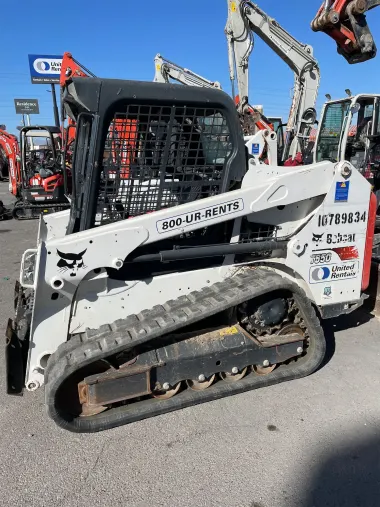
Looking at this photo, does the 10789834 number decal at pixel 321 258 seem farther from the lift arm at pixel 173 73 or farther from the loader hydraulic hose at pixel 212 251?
the lift arm at pixel 173 73

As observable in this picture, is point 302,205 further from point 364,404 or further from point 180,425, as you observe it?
point 180,425

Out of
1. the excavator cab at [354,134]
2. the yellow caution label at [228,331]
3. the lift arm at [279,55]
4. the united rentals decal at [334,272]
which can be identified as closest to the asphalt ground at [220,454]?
the yellow caution label at [228,331]

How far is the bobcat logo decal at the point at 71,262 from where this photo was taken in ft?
8.53

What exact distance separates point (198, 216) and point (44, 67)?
24207 millimetres

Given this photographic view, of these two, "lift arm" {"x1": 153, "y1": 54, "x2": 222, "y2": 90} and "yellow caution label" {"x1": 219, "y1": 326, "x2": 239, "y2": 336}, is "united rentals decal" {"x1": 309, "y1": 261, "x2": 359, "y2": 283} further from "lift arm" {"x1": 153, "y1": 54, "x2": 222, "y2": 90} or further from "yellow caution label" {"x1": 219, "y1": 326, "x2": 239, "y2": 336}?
"lift arm" {"x1": 153, "y1": 54, "x2": 222, "y2": 90}

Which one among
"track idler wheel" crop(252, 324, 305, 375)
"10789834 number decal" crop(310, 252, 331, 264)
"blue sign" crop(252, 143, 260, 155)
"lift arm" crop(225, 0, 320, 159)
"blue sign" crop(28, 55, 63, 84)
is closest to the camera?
"track idler wheel" crop(252, 324, 305, 375)

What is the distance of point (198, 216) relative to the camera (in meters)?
2.82

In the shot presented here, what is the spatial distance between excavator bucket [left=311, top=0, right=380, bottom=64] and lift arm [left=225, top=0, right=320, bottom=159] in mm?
4226

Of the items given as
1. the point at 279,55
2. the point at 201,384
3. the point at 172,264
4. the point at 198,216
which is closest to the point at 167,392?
the point at 201,384

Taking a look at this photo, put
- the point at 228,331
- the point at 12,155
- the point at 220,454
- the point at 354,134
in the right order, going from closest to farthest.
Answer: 1. the point at 220,454
2. the point at 228,331
3. the point at 354,134
4. the point at 12,155

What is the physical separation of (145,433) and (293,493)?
1.01 meters

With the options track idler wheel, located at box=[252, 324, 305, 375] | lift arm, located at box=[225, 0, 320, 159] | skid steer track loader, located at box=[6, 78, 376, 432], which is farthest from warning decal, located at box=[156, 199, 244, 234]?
lift arm, located at box=[225, 0, 320, 159]

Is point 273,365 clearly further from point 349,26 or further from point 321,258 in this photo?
point 349,26

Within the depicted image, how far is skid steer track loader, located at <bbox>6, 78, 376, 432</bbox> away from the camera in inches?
105
